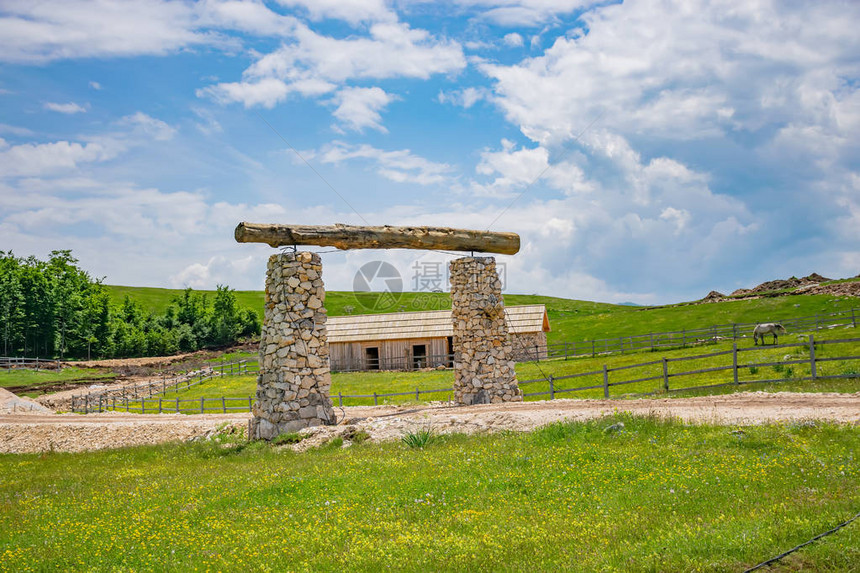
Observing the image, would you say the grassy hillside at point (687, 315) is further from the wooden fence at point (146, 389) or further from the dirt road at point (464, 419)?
the dirt road at point (464, 419)

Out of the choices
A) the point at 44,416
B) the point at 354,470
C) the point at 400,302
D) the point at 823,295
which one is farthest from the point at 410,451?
the point at 400,302

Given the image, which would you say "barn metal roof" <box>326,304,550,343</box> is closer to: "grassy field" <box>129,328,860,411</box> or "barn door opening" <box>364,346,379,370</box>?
"barn door opening" <box>364,346,379,370</box>

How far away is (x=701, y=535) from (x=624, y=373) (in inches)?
1057

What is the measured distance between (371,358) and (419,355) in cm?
385

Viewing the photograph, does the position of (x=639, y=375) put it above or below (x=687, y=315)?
below

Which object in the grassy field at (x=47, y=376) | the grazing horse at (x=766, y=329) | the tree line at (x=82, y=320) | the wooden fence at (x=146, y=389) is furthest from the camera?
the tree line at (x=82, y=320)

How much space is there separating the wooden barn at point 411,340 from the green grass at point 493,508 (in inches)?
1264

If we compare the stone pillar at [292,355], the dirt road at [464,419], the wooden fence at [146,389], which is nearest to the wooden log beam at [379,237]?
the stone pillar at [292,355]

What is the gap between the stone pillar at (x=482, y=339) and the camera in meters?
23.3

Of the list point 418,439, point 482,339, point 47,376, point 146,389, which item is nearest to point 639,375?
point 482,339

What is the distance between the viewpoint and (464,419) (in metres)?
17.5

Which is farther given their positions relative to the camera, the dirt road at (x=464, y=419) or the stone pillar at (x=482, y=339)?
the stone pillar at (x=482, y=339)

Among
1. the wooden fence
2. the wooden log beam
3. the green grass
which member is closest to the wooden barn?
the wooden fence

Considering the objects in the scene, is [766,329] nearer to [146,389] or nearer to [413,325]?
[413,325]
